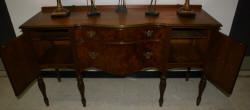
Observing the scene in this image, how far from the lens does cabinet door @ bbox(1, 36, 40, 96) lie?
164 centimetres

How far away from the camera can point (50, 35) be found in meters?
1.90

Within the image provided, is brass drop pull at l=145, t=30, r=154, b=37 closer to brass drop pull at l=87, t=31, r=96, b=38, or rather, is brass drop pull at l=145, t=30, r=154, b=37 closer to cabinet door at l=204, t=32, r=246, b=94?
brass drop pull at l=87, t=31, r=96, b=38

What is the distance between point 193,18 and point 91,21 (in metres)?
0.95

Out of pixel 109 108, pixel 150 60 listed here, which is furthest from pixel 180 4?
pixel 109 108

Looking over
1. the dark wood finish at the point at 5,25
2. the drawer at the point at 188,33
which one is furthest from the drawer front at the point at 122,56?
the dark wood finish at the point at 5,25

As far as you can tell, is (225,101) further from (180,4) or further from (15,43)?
(15,43)

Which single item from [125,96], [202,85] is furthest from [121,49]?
[202,85]

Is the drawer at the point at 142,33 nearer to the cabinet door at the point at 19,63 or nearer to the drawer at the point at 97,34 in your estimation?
the drawer at the point at 97,34

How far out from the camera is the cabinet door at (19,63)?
5.38 feet

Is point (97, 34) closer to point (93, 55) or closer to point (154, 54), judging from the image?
point (93, 55)

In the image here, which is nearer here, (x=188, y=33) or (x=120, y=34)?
(x=120, y=34)

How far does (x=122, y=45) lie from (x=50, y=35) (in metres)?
0.69

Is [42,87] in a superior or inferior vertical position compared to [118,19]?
inferior

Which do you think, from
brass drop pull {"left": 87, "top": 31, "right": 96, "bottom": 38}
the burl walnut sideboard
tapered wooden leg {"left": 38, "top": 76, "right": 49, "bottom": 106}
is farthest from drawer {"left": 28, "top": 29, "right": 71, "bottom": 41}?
tapered wooden leg {"left": 38, "top": 76, "right": 49, "bottom": 106}
